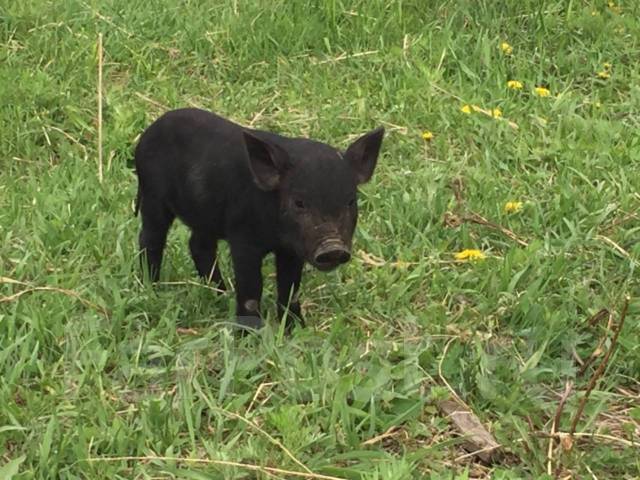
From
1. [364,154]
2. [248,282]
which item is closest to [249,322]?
[248,282]

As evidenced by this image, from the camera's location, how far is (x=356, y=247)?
543 cm

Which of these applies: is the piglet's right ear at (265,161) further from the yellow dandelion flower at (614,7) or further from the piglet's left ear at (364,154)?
the yellow dandelion flower at (614,7)

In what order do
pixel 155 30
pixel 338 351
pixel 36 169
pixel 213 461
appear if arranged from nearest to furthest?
pixel 213 461, pixel 338 351, pixel 36 169, pixel 155 30

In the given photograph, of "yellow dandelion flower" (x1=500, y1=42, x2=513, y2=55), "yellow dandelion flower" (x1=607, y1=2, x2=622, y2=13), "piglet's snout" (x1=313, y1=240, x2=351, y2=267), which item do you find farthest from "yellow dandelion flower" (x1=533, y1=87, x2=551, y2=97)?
"piglet's snout" (x1=313, y1=240, x2=351, y2=267)

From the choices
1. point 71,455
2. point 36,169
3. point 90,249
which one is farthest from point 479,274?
point 36,169

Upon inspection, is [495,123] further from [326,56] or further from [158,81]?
[158,81]

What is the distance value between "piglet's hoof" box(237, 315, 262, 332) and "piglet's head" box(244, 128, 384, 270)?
1.18 ft

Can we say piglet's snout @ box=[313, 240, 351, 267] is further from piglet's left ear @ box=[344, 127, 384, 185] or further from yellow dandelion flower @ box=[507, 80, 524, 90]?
yellow dandelion flower @ box=[507, 80, 524, 90]

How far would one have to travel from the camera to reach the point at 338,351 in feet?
14.6

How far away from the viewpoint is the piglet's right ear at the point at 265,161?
4.29 m

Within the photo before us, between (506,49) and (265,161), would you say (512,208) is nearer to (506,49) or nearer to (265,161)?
(265,161)

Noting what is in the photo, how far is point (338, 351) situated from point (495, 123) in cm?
258

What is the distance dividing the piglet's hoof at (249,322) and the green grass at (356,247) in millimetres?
99

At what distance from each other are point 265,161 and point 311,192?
0.72ft
